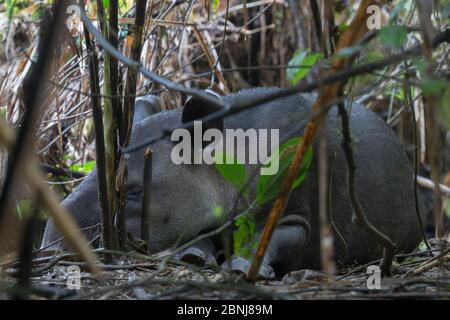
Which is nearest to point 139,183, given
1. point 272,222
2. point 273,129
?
point 273,129

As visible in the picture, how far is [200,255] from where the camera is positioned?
123 inches

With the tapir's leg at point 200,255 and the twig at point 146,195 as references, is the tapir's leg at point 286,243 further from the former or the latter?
the twig at point 146,195

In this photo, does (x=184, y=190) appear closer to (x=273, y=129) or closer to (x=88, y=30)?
(x=273, y=129)

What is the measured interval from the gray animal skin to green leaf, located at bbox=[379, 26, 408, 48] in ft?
5.00

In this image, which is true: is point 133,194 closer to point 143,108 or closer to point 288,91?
point 143,108

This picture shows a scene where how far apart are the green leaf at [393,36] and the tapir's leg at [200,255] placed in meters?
1.44

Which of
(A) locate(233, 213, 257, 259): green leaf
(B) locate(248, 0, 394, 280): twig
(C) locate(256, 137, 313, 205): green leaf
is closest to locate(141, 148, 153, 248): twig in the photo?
→ (A) locate(233, 213, 257, 259): green leaf

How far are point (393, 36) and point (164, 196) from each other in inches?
78.7

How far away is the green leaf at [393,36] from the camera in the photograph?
1.68 m

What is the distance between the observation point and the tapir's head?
11.2 feet

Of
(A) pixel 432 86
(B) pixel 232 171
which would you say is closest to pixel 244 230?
(B) pixel 232 171

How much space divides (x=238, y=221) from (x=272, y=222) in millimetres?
324

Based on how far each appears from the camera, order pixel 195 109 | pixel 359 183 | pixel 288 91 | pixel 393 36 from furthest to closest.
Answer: pixel 359 183 < pixel 195 109 < pixel 393 36 < pixel 288 91

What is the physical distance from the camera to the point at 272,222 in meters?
1.85
